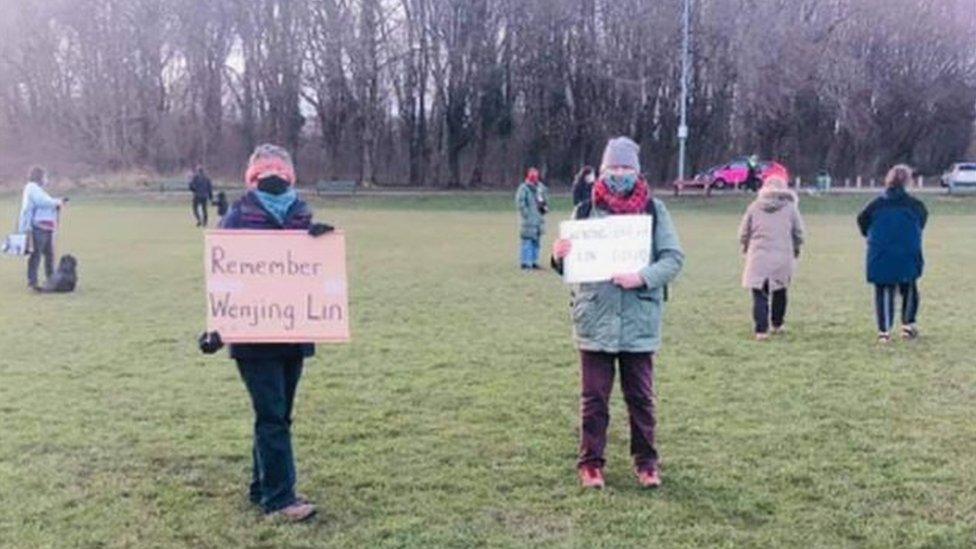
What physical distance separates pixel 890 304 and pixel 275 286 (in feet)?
26.6

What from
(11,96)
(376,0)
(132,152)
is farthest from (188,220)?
(11,96)

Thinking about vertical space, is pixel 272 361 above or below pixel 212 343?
below

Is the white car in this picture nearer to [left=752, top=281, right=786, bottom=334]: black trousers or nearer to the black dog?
[left=752, top=281, right=786, bottom=334]: black trousers

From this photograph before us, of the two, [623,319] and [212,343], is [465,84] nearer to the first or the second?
[623,319]

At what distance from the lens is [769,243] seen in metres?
11.3

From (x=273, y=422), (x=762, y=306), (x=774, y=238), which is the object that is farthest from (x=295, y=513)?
(x=774, y=238)

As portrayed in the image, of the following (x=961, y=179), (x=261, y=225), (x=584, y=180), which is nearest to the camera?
(x=261, y=225)

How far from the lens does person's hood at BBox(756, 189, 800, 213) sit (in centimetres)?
1125

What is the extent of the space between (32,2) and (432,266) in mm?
49391

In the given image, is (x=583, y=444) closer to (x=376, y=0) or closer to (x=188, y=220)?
(x=188, y=220)

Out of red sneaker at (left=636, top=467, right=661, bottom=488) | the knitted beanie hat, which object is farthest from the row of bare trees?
the knitted beanie hat

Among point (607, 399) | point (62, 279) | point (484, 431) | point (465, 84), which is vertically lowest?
point (484, 431)

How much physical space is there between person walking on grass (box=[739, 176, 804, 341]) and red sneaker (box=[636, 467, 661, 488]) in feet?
18.3

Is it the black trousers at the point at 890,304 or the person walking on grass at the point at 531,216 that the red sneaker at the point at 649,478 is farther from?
the person walking on grass at the point at 531,216
